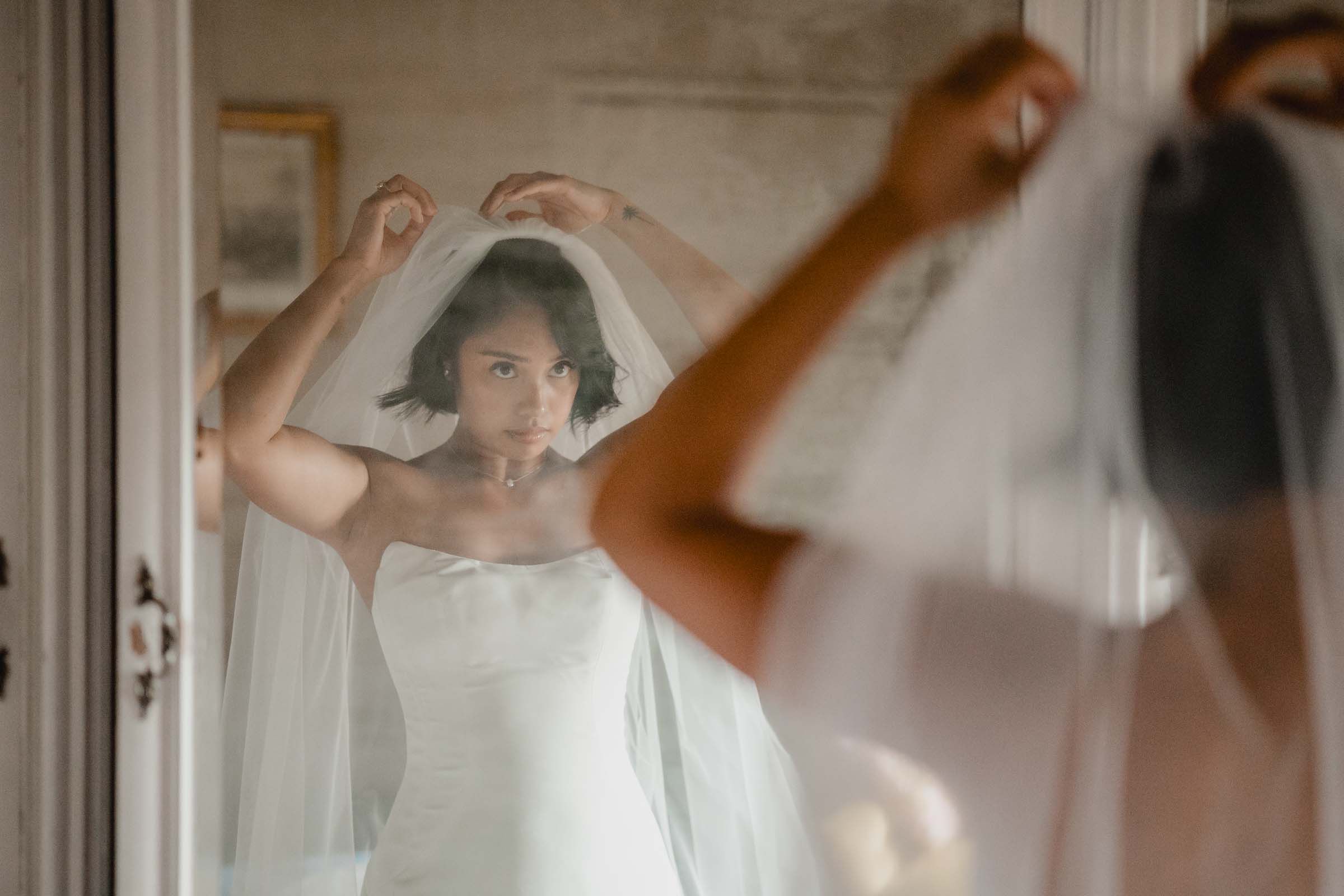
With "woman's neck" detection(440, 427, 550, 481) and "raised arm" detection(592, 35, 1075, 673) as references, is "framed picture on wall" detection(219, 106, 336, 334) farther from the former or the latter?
"raised arm" detection(592, 35, 1075, 673)

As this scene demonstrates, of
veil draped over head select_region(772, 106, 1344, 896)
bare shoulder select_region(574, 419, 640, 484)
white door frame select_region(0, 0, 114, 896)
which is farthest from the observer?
white door frame select_region(0, 0, 114, 896)

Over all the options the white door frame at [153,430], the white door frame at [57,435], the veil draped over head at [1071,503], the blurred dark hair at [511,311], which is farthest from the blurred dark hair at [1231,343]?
the white door frame at [57,435]

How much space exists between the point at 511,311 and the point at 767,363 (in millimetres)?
507

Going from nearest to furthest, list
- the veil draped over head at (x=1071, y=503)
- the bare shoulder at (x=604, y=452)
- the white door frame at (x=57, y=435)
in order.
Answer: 1. the veil draped over head at (x=1071, y=503)
2. the bare shoulder at (x=604, y=452)
3. the white door frame at (x=57, y=435)

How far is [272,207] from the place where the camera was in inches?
38.5

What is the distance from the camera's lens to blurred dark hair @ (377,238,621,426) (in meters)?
0.95

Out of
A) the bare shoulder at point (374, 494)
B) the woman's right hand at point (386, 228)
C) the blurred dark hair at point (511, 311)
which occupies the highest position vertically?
the woman's right hand at point (386, 228)

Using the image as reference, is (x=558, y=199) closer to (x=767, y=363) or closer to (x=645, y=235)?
(x=645, y=235)

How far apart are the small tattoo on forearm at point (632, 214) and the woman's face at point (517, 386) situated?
0.43 ft

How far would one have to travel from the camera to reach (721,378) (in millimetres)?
500

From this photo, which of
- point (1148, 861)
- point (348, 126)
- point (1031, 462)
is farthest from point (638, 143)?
point (1148, 861)

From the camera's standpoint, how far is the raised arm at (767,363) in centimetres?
49

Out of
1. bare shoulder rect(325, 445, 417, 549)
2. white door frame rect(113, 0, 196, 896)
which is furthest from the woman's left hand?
white door frame rect(113, 0, 196, 896)

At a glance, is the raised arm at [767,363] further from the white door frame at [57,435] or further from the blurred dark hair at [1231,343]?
the white door frame at [57,435]
